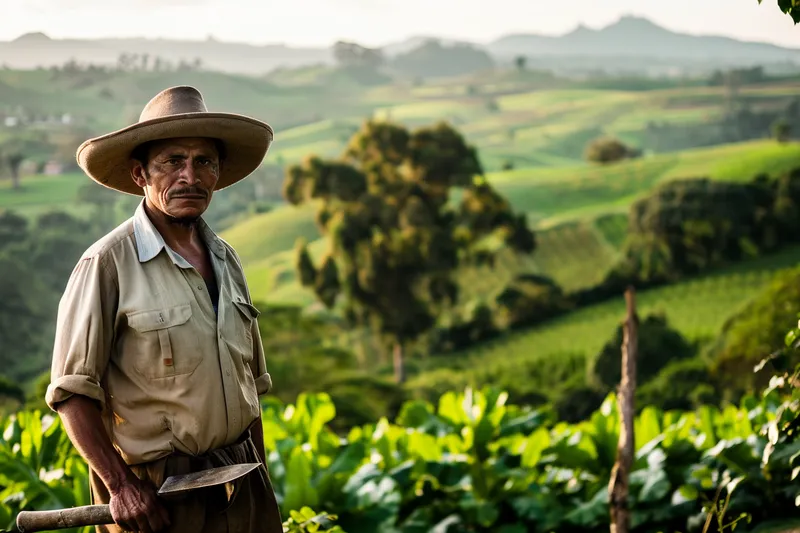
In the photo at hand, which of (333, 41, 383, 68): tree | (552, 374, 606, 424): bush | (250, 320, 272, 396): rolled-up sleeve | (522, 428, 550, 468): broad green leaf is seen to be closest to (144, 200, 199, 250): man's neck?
(250, 320, 272, 396): rolled-up sleeve

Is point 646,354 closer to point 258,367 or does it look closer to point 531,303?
point 531,303

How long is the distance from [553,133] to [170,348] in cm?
2482

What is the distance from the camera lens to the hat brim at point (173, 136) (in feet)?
9.01

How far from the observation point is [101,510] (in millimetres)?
2635

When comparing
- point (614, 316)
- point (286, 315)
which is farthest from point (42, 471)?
point (614, 316)

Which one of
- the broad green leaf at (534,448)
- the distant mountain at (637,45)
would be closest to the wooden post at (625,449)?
the broad green leaf at (534,448)

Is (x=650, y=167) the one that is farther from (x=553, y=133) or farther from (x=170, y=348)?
(x=170, y=348)

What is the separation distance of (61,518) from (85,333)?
1.25 feet

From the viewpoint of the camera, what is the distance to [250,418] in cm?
286

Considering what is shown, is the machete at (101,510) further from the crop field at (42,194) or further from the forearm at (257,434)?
the crop field at (42,194)

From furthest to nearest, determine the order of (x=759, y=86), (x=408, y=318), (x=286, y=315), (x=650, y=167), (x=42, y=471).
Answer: (x=759, y=86), (x=650, y=167), (x=408, y=318), (x=286, y=315), (x=42, y=471)

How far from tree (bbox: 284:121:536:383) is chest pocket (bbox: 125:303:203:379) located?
707 inches

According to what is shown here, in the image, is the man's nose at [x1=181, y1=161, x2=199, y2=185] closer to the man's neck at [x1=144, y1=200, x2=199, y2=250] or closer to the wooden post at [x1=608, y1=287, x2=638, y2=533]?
the man's neck at [x1=144, y1=200, x2=199, y2=250]

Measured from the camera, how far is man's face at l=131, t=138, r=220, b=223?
2771 mm
